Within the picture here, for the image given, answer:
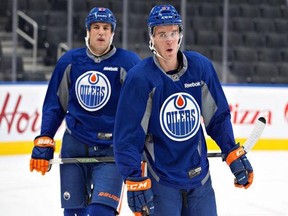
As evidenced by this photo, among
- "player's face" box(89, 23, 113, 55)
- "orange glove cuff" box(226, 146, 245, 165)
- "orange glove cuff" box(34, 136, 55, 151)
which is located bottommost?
"orange glove cuff" box(34, 136, 55, 151)

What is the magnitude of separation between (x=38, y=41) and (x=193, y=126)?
5860mm

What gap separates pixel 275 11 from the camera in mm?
9180

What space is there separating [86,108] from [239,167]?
860mm

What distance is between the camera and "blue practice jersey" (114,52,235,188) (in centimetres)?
215

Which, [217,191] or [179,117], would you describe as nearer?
[179,117]

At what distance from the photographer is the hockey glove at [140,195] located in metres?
2.11

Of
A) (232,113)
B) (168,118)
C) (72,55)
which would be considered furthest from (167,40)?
(232,113)

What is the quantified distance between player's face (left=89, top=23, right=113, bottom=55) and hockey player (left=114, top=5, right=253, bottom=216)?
0.68 m

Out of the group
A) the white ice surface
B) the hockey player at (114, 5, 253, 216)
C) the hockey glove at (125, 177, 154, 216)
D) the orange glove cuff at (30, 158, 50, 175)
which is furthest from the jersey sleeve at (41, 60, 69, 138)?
the white ice surface

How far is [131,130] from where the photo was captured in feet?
7.07

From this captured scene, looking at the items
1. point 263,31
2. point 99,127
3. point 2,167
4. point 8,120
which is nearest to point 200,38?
point 263,31

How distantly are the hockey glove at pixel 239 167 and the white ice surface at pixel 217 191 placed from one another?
1.91 metres

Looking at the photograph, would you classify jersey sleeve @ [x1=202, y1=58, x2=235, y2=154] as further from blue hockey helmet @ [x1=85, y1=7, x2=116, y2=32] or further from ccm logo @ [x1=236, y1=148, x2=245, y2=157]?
blue hockey helmet @ [x1=85, y1=7, x2=116, y2=32]

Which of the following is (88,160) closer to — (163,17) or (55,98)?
(55,98)
